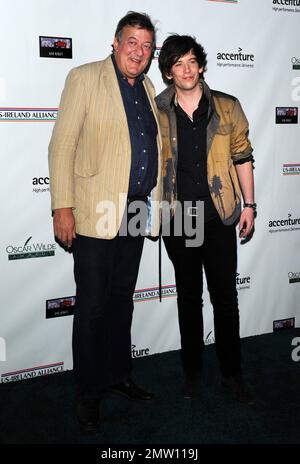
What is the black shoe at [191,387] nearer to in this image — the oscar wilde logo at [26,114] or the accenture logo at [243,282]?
the accenture logo at [243,282]

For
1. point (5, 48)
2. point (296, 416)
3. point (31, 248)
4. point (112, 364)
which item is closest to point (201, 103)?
point (5, 48)

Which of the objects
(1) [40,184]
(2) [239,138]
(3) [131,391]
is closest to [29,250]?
(1) [40,184]

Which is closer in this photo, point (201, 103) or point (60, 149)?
point (60, 149)

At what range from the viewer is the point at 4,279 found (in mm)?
2920

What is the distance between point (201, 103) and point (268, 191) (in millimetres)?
1249

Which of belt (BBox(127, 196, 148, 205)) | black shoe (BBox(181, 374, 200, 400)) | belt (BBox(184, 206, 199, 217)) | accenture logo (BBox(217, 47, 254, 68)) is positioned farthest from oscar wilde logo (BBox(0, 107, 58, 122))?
black shoe (BBox(181, 374, 200, 400))

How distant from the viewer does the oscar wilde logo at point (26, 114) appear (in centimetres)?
278

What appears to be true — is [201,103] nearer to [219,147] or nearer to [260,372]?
[219,147]

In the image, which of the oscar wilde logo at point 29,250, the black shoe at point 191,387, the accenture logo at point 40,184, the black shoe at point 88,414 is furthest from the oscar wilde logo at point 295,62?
Result: the black shoe at point 88,414

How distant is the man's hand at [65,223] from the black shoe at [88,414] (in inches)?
32.9

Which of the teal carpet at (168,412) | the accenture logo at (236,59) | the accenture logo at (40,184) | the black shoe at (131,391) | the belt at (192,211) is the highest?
the accenture logo at (236,59)

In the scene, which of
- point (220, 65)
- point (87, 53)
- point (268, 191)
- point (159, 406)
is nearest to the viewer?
point (159, 406)

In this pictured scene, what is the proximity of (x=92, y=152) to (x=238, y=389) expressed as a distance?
1.51 m

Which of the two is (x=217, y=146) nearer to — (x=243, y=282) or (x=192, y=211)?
(x=192, y=211)
